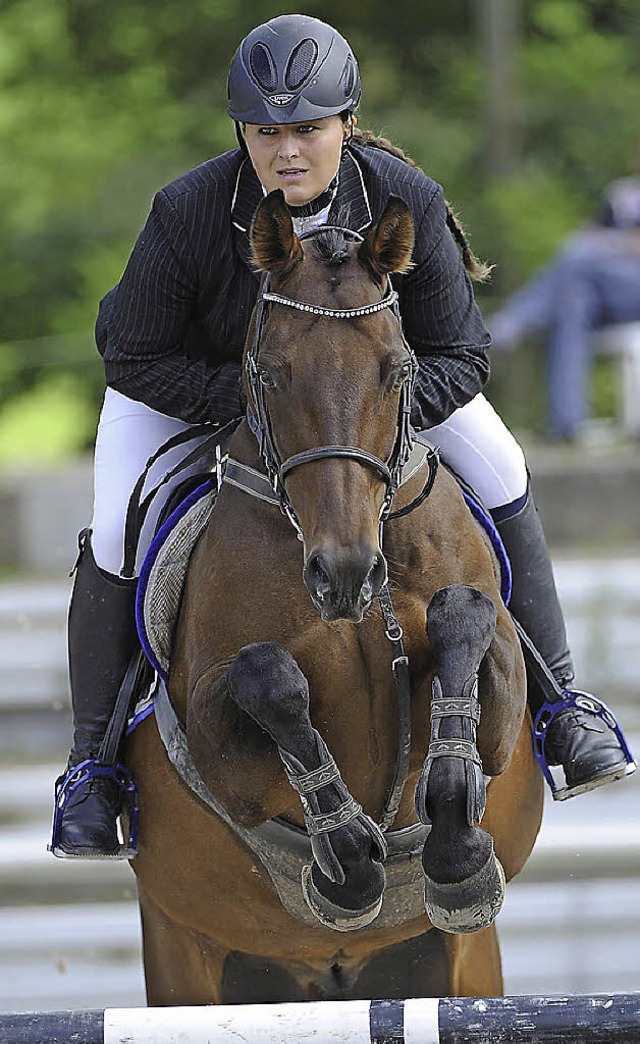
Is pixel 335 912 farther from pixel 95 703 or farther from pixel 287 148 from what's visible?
pixel 287 148

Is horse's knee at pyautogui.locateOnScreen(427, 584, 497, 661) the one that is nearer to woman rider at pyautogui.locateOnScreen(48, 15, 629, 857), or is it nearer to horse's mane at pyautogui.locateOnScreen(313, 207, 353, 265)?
woman rider at pyautogui.locateOnScreen(48, 15, 629, 857)

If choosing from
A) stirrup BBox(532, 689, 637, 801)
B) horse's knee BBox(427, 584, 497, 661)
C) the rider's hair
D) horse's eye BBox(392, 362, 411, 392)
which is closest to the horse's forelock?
horse's eye BBox(392, 362, 411, 392)

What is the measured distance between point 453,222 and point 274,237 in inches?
28.8

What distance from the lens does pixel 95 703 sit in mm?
3730

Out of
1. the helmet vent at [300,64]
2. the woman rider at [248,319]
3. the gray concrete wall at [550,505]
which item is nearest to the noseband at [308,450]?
the woman rider at [248,319]

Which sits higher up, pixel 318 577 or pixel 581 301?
pixel 581 301

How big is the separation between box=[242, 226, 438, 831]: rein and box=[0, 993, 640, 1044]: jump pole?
57 centimetres

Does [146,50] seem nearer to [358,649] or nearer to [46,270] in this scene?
[46,270]

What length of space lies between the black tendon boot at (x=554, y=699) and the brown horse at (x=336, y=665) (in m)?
0.14

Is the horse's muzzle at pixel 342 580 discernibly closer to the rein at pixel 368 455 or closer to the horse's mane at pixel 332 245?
the rein at pixel 368 455

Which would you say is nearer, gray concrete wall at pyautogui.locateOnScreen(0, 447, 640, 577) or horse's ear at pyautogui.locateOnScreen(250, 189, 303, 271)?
horse's ear at pyautogui.locateOnScreen(250, 189, 303, 271)

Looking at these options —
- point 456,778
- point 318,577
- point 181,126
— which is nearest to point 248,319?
point 318,577

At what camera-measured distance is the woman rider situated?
323 centimetres

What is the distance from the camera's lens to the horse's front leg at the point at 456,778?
9.57 feet
